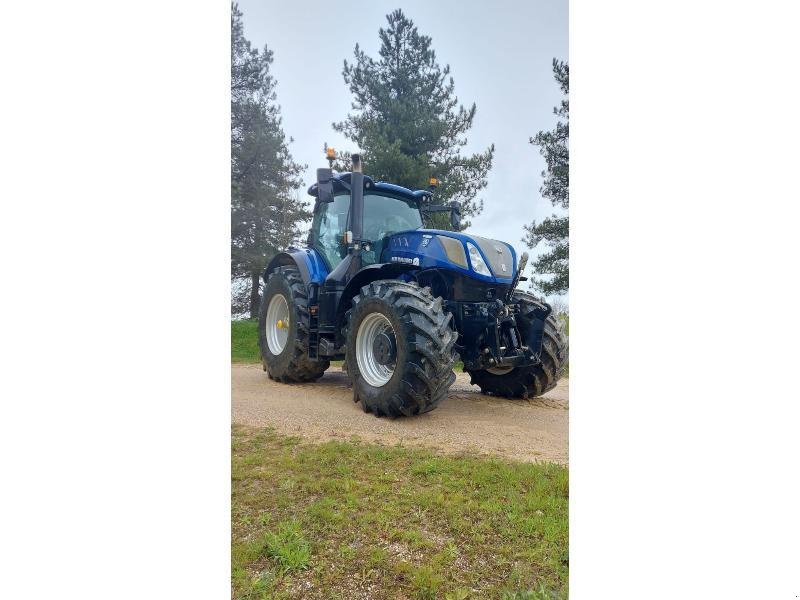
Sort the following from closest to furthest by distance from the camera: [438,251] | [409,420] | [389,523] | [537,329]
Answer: [389,523] < [409,420] < [537,329] < [438,251]

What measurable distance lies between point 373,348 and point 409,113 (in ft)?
3.11

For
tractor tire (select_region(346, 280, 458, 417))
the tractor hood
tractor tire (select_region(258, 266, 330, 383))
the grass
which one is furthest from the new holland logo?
the grass

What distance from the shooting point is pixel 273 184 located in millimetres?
1619

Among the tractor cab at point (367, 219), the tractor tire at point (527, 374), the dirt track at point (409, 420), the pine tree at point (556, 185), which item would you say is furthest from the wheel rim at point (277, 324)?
the pine tree at point (556, 185)

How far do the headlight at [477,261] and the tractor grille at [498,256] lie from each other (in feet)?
0.13

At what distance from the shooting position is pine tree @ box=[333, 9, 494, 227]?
61.4 inches

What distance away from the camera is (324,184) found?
1.62 m

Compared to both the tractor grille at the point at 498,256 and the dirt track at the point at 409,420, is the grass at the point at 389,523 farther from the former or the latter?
the tractor grille at the point at 498,256

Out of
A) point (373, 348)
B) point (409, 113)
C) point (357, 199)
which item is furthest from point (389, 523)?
point (409, 113)

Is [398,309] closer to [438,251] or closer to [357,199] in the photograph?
[438,251]

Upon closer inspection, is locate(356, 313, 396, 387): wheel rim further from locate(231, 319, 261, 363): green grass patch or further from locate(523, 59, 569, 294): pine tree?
locate(523, 59, 569, 294): pine tree

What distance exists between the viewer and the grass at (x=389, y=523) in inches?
45.5

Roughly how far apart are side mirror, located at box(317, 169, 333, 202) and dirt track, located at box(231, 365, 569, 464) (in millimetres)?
660
